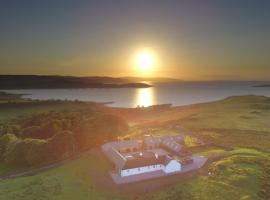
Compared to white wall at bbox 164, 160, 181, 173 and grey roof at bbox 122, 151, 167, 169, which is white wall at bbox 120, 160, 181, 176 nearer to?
white wall at bbox 164, 160, 181, 173

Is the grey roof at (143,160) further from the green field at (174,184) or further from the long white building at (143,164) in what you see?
the green field at (174,184)

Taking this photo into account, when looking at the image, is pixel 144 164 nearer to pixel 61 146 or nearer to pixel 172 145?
pixel 172 145

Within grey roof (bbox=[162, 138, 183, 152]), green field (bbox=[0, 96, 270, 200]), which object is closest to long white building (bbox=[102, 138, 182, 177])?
green field (bbox=[0, 96, 270, 200])

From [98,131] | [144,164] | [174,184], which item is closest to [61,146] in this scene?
[98,131]

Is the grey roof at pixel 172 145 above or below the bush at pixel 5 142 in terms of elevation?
above

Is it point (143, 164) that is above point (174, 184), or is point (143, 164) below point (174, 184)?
above

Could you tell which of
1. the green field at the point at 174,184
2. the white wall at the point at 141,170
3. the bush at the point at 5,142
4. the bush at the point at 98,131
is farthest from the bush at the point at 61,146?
the white wall at the point at 141,170

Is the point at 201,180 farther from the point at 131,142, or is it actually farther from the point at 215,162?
the point at 131,142

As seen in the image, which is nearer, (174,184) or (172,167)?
(174,184)

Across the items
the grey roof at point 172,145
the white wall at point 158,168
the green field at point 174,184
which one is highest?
the grey roof at point 172,145
